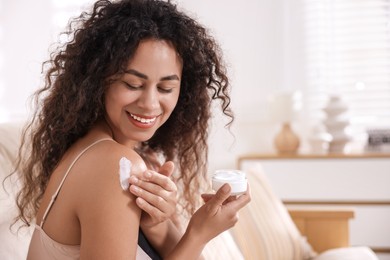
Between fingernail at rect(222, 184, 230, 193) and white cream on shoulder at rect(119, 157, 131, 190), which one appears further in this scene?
fingernail at rect(222, 184, 230, 193)

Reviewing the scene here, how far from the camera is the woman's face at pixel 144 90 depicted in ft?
4.79

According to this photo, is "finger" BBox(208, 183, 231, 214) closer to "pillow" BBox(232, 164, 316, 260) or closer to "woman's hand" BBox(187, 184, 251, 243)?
"woman's hand" BBox(187, 184, 251, 243)

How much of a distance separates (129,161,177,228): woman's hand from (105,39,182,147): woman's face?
0.15 m

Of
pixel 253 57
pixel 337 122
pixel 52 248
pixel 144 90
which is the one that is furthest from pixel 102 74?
pixel 253 57

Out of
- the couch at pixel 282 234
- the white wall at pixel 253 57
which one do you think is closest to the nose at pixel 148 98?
the couch at pixel 282 234

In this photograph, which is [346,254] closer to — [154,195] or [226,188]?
[226,188]

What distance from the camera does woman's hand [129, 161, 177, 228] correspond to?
1.38 metres

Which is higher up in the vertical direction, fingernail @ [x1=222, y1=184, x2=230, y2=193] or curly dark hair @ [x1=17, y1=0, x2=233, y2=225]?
curly dark hair @ [x1=17, y1=0, x2=233, y2=225]

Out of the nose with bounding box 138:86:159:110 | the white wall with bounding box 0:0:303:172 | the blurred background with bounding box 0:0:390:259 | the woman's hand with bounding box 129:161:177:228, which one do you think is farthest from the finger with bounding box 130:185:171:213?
the white wall with bounding box 0:0:303:172

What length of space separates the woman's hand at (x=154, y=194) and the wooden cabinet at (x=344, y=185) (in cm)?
325

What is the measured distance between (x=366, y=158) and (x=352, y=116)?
565 millimetres

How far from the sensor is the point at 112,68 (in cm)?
144

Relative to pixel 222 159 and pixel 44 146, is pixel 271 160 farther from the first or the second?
pixel 44 146

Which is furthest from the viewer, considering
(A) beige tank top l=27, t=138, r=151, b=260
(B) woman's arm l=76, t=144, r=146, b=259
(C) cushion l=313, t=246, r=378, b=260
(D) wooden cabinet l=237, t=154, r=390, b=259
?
(D) wooden cabinet l=237, t=154, r=390, b=259
